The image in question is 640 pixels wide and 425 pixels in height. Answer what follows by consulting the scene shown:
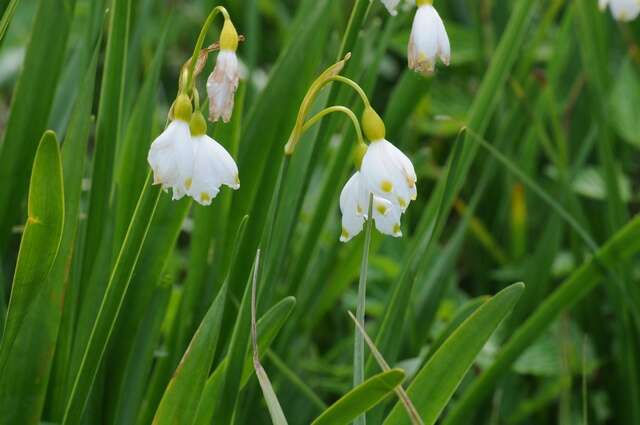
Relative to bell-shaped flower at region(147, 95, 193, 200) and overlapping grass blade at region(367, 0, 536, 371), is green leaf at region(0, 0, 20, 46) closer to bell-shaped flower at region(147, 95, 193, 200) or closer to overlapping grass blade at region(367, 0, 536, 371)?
bell-shaped flower at region(147, 95, 193, 200)

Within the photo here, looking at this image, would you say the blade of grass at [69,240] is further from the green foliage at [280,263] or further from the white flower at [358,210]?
the white flower at [358,210]

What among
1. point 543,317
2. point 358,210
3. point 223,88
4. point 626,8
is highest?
point 626,8

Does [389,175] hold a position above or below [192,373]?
above

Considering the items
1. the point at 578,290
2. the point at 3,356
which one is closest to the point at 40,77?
the point at 3,356

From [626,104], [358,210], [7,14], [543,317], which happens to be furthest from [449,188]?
[626,104]

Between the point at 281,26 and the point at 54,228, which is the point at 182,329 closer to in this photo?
the point at 54,228

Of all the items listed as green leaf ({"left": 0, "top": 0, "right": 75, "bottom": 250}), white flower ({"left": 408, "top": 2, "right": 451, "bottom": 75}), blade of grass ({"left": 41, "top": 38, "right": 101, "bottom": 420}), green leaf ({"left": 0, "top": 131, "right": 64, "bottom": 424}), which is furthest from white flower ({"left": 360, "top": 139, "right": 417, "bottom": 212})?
green leaf ({"left": 0, "top": 0, "right": 75, "bottom": 250})

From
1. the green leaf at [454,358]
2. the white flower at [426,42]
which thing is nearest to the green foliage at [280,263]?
the green leaf at [454,358]

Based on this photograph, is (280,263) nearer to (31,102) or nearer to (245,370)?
(245,370)
